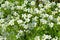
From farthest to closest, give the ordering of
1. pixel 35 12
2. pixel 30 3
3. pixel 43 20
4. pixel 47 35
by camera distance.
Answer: pixel 30 3 → pixel 35 12 → pixel 43 20 → pixel 47 35

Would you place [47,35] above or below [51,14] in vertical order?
below

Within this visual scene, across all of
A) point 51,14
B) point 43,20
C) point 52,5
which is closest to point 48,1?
point 52,5

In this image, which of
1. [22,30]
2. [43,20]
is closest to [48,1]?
[43,20]

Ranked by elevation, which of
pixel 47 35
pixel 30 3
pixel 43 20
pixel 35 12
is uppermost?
pixel 30 3

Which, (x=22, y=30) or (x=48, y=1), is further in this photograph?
(x=48, y=1)

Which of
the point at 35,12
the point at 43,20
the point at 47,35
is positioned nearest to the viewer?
the point at 47,35

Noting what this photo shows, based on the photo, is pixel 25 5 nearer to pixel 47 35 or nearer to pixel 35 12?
pixel 35 12
